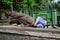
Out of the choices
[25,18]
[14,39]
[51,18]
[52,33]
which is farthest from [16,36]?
[51,18]

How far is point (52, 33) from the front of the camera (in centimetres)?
229

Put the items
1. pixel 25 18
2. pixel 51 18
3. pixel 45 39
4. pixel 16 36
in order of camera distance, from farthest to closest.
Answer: pixel 51 18
pixel 25 18
pixel 16 36
pixel 45 39

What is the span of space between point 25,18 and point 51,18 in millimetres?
9455

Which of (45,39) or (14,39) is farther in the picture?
(14,39)

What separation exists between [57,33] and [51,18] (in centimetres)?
1202

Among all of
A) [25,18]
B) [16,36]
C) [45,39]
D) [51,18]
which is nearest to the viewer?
[45,39]

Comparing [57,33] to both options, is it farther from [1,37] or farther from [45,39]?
[1,37]

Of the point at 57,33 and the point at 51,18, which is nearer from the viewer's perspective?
the point at 57,33

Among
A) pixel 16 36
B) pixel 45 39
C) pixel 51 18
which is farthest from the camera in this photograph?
pixel 51 18

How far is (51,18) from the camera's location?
14.2 meters

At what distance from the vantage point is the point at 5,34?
2297mm

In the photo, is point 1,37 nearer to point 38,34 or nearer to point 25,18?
Answer: point 38,34

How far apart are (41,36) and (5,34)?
0.40 metres

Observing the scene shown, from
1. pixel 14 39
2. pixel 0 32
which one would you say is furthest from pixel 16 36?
pixel 0 32
